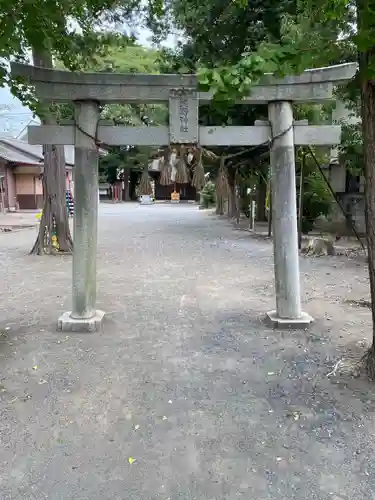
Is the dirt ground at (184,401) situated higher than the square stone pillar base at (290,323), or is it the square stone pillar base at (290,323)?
the square stone pillar base at (290,323)

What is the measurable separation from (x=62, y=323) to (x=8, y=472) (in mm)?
2884

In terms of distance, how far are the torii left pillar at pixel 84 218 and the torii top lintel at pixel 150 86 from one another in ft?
0.68

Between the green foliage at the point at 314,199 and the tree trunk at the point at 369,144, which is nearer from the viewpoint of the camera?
the tree trunk at the point at 369,144

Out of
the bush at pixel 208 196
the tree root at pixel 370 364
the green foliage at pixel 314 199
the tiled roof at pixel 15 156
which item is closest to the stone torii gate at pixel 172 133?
the tree root at pixel 370 364

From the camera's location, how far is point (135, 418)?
11.7 ft

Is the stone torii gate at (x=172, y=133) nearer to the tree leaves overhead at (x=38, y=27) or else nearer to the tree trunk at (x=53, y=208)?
the tree leaves overhead at (x=38, y=27)

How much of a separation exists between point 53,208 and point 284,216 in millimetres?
8171

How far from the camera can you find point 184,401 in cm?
388

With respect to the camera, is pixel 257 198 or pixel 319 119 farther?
pixel 257 198

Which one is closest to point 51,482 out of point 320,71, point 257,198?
point 320,71

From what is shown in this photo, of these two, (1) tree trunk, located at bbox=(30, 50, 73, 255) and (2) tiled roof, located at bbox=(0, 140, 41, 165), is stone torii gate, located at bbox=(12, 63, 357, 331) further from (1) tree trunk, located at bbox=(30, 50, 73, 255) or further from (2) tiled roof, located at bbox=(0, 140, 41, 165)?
(2) tiled roof, located at bbox=(0, 140, 41, 165)

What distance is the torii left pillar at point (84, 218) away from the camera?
216 inches

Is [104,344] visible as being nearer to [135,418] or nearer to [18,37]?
[135,418]

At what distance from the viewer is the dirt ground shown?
2834 mm
